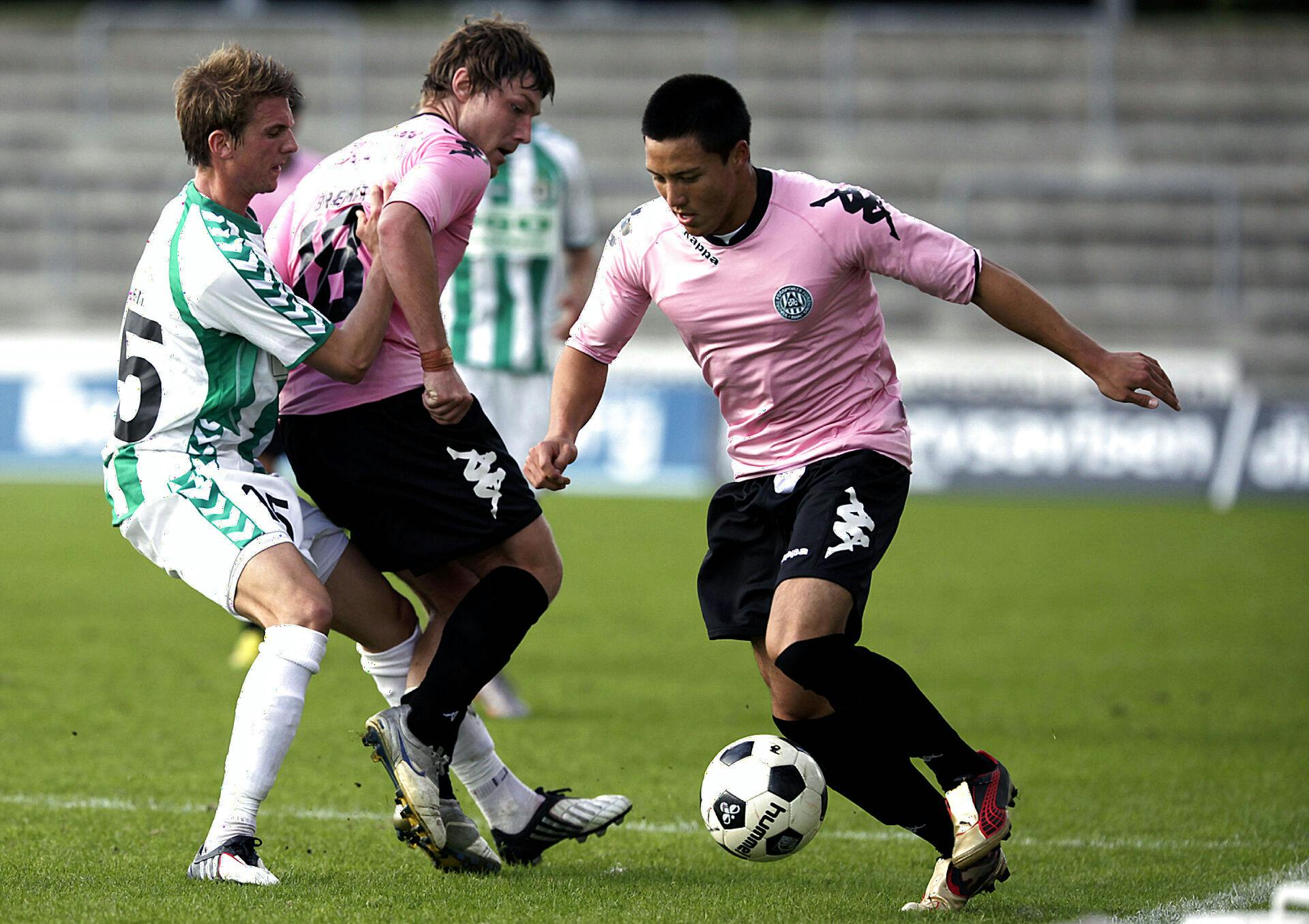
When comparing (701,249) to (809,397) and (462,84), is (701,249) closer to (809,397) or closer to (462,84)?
(809,397)

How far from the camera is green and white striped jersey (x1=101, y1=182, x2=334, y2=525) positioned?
4.25 m

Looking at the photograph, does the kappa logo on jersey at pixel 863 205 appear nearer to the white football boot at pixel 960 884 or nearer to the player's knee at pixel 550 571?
the player's knee at pixel 550 571

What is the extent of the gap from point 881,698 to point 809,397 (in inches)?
32.3

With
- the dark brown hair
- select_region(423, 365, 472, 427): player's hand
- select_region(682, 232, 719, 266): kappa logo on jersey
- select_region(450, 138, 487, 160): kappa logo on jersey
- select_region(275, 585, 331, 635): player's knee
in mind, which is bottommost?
select_region(275, 585, 331, 635): player's knee

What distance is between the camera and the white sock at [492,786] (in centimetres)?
484

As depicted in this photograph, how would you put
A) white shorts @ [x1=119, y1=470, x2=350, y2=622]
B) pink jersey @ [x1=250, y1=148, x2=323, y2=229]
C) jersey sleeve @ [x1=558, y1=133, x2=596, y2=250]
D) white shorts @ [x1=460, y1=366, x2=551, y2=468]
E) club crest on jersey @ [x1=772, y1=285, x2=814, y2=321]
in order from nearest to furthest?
1. white shorts @ [x1=119, y1=470, x2=350, y2=622]
2. club crest on jersey @ [x1=772, y1=285, x2=814, y2=321]
3. pink jersey @ [x1=250, y1=148, x2=323, y2=229]
4. white shorts @ [x1=460, y1=366, x2=551, y2=468]
5. jersey sleeve @ [x1=558, y1=133, x2=596, y2=250]

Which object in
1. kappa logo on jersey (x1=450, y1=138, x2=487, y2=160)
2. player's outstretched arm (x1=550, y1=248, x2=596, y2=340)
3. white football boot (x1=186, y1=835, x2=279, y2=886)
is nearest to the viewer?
white football boot (x1=186, y1=835, x2=279, y2=886)

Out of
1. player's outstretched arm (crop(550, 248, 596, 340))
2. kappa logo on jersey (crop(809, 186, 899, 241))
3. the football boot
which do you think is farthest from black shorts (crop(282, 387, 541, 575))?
player's outstretched arm (crop(550, 248, 596, 340))

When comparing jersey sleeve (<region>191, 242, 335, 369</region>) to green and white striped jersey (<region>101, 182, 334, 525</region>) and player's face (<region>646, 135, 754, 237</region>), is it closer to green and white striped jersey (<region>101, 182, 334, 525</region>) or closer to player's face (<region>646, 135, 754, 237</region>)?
green and white striped jersey (<region>101, 182, 334, 525</region>)

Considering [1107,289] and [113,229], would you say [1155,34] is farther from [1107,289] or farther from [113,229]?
[113,229]

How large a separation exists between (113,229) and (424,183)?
64.6 feet

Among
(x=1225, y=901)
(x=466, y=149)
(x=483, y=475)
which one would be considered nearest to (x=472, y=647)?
(x=483, y=475)

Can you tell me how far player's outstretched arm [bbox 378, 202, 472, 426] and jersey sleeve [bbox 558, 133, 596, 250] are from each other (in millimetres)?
3405

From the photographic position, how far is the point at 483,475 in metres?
4.70
